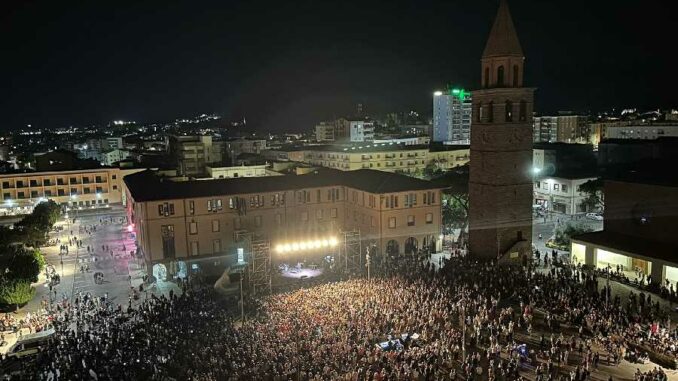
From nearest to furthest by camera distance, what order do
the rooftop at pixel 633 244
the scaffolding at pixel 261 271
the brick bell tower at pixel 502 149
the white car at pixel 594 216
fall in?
the rooftop at pixel 633 244, the scaffolding at pixel 261 271, the brick bell tower at pixel 502 149, the white car at pixel 594 216

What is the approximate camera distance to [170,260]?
42094mm

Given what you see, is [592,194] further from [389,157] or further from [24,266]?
[24,266]

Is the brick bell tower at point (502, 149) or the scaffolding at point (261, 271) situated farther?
the brick bell tower at point (502, 149)

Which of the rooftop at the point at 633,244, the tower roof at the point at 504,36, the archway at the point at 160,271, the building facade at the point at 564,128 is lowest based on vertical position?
the archway at the point at 160,271

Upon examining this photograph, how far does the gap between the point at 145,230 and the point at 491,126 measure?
26.3m

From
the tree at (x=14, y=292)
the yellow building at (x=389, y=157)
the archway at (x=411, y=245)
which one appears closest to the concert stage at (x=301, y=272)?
the archway at (x=411, y=245)

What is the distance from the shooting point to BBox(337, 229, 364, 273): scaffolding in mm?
38603

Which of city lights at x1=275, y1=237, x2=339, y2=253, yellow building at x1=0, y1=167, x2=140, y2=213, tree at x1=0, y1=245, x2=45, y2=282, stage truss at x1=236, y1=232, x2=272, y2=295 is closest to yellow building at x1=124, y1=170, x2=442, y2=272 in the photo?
city lights at x1=275, y1=237, x2=339, y2=253

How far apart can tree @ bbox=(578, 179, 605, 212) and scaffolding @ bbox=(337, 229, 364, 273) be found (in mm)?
28677

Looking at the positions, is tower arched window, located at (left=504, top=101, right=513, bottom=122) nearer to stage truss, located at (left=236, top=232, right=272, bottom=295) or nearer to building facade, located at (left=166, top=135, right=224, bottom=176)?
stage truss, located at (left=236, top=232, right=272, bottom=295)

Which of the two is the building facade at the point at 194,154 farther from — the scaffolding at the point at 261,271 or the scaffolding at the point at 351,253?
the scaffolding at the point at 261,271

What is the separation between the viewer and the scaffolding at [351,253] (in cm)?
3860

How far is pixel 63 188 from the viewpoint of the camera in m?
78.4

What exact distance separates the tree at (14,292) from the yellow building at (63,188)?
46.1m
